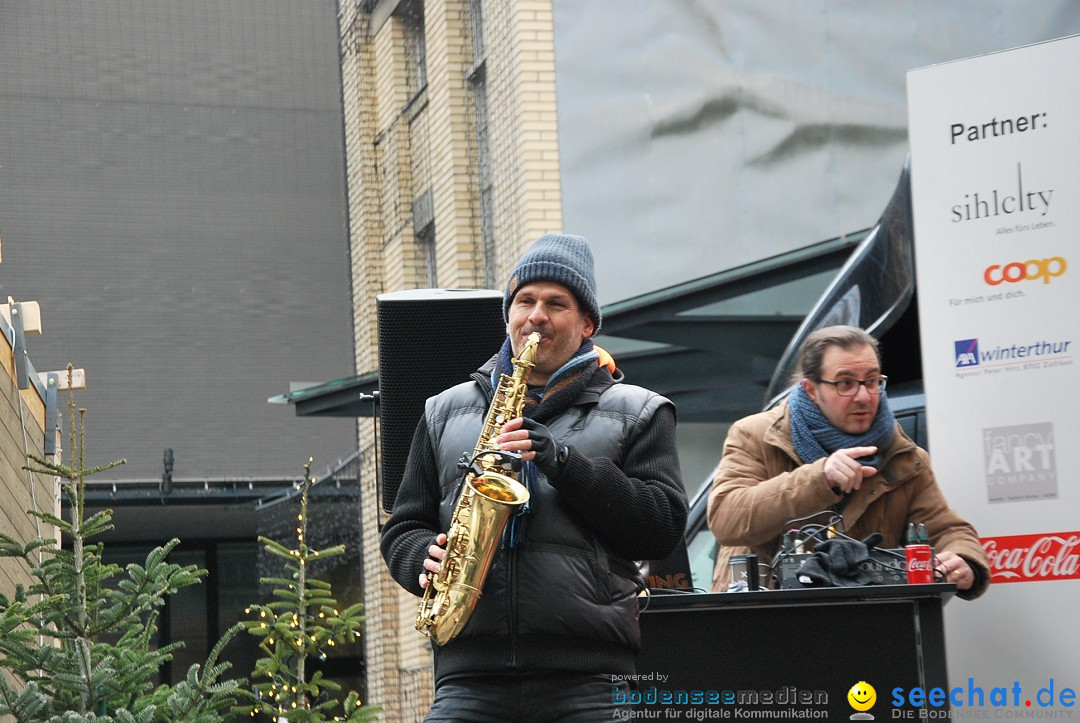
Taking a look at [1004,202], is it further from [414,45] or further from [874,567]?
[414,45]

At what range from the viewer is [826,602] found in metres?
5.46

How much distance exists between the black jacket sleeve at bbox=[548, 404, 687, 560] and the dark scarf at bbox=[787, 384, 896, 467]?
5.86 feet

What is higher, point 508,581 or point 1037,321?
point 1037,321

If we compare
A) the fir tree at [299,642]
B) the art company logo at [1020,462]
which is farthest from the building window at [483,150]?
the art company logo at [1020,462]

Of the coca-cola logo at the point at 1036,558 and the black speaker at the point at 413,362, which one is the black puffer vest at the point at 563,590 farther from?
the coca-cola logo at the point at 1036,558

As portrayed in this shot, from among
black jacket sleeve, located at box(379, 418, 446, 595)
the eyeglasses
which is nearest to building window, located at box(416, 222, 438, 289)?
the eyeglasses

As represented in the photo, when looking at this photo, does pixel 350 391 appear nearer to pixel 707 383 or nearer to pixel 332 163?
pixel 707 383

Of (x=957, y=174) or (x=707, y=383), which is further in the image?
(x=707, y=383)

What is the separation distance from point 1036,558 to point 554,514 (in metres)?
2.78

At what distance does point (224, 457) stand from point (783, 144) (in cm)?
1252

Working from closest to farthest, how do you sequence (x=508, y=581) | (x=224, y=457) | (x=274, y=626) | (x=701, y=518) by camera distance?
(x=508, y=581)
(x=274, y=626)
(x=701, y=518)
(x=224, y=457)

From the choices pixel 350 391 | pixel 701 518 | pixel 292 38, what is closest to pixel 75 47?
pixel 292 38

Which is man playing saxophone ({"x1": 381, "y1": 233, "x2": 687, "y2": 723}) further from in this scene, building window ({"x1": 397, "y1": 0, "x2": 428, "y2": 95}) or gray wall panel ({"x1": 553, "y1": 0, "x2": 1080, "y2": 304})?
building window ({"x1": 397, "y1": 0, "x2": 428, "y2": 95})

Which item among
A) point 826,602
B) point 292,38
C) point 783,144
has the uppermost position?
point 292,38
